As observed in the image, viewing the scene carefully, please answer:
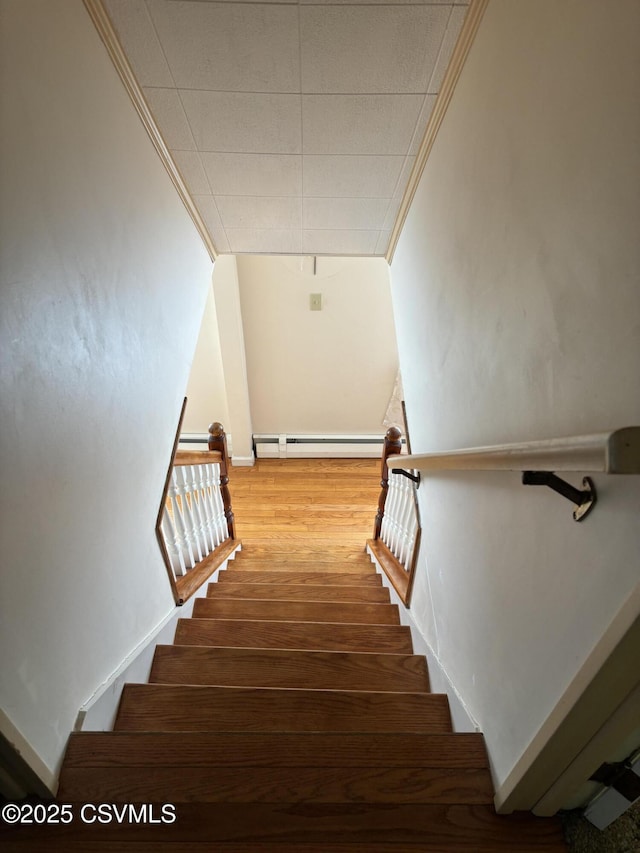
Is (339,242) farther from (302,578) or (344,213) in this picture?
(302,578)

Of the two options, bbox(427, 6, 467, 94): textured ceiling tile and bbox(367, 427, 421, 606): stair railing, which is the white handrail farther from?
bbox(427, 6, 467, 94): textured ceiling tile

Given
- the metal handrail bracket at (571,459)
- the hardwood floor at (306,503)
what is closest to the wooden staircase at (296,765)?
the metal handrail bracket at (571,459)

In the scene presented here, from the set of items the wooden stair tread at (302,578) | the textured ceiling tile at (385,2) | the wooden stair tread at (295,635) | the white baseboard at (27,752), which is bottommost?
the wooden stair tread at (302,578)

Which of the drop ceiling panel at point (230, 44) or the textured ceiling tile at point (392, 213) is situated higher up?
the drop ceiling panel at point (230, 44)

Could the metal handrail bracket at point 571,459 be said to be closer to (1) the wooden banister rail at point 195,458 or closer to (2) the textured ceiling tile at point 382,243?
(1) the wooden banister rail at point 195,458

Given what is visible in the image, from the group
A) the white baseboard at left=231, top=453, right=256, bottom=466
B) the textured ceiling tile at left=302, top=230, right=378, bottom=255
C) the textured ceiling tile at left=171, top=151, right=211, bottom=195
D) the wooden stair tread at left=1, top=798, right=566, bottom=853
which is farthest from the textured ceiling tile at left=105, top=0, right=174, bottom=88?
the white baseboard at left=231, top=453, right=256, bottom=466

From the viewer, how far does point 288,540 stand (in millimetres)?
3244

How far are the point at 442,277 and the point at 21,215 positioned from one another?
116cm

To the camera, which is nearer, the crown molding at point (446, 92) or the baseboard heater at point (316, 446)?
the crown molding at point (446, 92)

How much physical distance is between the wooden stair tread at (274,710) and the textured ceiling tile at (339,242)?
2.02 meters

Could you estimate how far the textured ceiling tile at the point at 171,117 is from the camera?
1240 mm

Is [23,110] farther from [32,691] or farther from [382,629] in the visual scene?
[382,629]

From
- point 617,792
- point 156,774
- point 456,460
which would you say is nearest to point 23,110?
point 456,460

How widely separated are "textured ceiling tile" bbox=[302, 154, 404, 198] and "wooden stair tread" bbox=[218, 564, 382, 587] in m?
2.05
